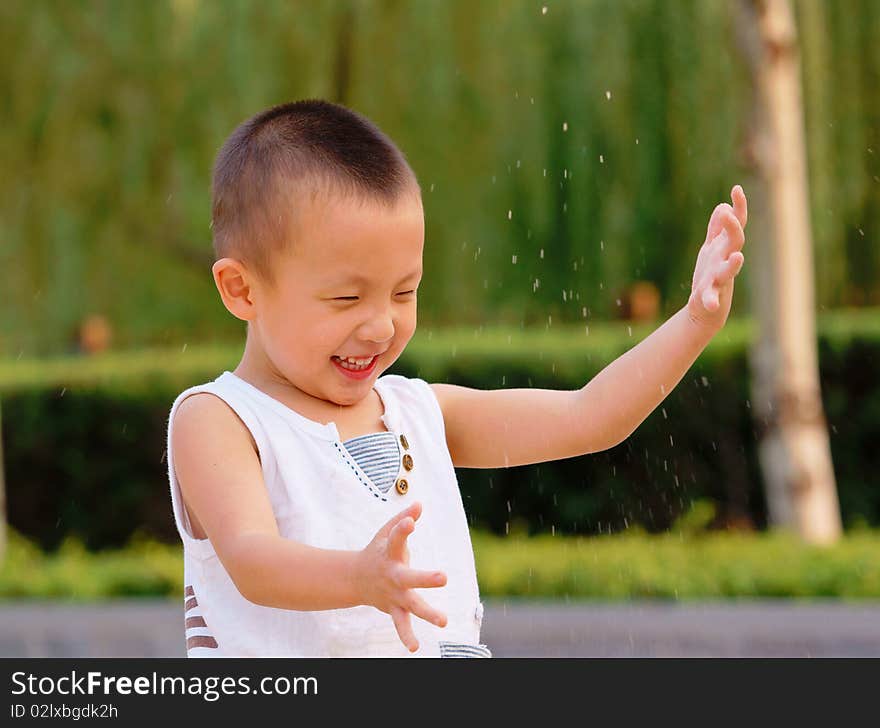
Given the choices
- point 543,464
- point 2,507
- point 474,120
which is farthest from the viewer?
point 474,120

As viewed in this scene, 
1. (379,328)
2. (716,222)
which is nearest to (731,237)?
(716,222)

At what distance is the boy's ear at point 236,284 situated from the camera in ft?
7.41

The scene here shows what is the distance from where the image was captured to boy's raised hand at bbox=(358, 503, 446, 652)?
5.90 ft

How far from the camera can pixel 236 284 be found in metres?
2.28

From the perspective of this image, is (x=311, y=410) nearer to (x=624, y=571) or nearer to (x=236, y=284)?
(x=236, y=284)

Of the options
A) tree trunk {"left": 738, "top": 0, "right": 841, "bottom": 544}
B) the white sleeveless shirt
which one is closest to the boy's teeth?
the white sleeveless shirt

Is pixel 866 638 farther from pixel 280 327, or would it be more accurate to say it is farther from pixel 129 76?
pixel 129 76

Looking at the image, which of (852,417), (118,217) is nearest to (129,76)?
(118,217)

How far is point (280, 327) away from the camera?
2.22m

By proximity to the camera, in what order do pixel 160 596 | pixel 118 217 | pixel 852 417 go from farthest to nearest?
1. pixel 118 217
2. pixel 852 417
3. pixel 160 596

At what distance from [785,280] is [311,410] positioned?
5.69 meters

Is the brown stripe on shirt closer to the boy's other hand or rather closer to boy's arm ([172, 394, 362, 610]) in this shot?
boy's arm ([172, 394, 362, 610])

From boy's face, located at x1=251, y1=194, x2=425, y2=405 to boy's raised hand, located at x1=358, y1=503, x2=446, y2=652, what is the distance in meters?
0.43

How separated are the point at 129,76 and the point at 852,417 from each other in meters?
5.23
